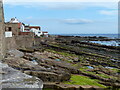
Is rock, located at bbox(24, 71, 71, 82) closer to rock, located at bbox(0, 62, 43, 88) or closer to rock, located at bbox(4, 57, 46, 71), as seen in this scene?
rock, located at bbox(4, 57, 46, 71)

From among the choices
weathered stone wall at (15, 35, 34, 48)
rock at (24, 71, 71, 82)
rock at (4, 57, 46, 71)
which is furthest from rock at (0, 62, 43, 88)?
weathered stone wall at (15, 35, 34, 48)

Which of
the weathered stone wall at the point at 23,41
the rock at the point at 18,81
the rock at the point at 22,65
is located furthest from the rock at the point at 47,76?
the weathered stone wall at the point at 23,41

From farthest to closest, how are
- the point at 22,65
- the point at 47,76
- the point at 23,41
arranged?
the point at 23,41, the point at 22,65, the point at 47,76

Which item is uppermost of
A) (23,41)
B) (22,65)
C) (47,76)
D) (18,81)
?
(23,41)

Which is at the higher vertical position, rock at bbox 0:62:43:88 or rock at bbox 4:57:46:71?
rock at bbox 0:62:43:88

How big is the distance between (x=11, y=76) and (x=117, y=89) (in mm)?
8834

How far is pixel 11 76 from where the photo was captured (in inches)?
448

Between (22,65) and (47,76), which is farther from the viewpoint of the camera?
(22,65)

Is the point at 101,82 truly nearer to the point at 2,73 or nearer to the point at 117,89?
the point at 117,89

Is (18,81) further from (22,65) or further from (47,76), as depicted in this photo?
(22,65)

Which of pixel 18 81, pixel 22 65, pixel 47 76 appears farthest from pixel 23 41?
pixel 18 81

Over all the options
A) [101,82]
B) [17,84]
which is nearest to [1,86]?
[17,84]

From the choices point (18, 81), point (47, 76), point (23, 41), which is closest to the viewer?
point (18, 81)

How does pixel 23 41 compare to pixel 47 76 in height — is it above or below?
above
